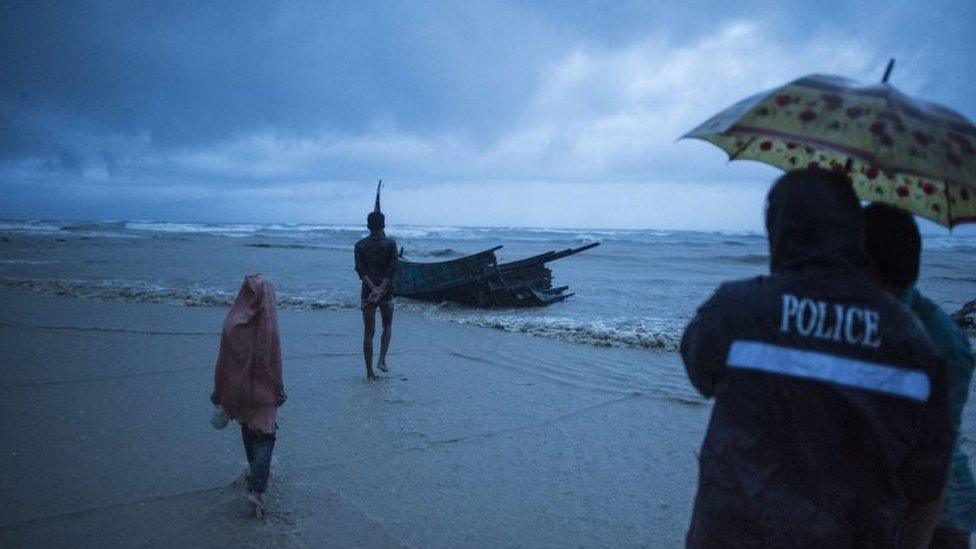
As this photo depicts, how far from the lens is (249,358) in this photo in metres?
3.25

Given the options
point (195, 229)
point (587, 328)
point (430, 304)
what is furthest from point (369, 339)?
point (195, 229)

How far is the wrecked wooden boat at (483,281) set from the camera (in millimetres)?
12875

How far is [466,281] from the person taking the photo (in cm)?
1295

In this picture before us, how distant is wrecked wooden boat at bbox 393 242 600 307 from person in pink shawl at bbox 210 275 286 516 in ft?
30.6

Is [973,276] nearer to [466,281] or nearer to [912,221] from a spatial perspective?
[466,281]

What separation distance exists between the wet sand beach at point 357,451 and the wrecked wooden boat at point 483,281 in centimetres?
487

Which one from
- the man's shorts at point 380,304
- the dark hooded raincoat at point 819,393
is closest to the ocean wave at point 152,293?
the man's shorts at point 380,304

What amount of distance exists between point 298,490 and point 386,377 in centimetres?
298

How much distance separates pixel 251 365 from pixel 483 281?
9673 mm

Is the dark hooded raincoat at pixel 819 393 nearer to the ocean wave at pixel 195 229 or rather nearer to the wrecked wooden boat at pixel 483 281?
the wrecked wooden boat at pixel 483 281

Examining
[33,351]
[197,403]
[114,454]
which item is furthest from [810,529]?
[33,351]

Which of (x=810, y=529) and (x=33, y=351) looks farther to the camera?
(x=33, y=351)

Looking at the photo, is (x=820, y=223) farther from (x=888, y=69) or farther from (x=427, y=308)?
(x=427, y=308)

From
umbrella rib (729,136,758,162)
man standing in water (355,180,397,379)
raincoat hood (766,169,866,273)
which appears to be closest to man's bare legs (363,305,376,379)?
man standing in water (355,180,397,379)
